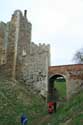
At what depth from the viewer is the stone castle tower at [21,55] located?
78.7 feet

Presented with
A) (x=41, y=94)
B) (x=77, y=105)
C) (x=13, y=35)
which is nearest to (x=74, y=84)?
(x=41, y=94)

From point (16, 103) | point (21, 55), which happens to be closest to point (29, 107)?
point (16, 103)

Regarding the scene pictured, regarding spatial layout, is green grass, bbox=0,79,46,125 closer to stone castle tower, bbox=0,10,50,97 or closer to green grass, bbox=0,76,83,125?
green grass, bbox=0,76,83,125

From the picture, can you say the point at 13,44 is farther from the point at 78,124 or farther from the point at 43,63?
the point at 78,124

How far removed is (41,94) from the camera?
23.0m

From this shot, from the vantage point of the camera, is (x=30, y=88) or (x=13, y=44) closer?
(x=30, y=88)

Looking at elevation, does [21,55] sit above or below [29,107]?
above

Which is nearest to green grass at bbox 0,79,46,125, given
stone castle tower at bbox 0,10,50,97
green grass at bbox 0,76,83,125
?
green grass at bbox 0,76,83,125

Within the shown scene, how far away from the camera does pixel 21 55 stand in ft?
83.7

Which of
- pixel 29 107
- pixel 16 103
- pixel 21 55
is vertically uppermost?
pixel 21 55

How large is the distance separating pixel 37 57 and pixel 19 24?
14.8 feet

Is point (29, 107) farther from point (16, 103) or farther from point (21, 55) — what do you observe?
point (21, 55)

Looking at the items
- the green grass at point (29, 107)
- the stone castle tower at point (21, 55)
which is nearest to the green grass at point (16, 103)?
the green grass at point (29, 107)

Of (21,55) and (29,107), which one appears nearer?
(29,107)
